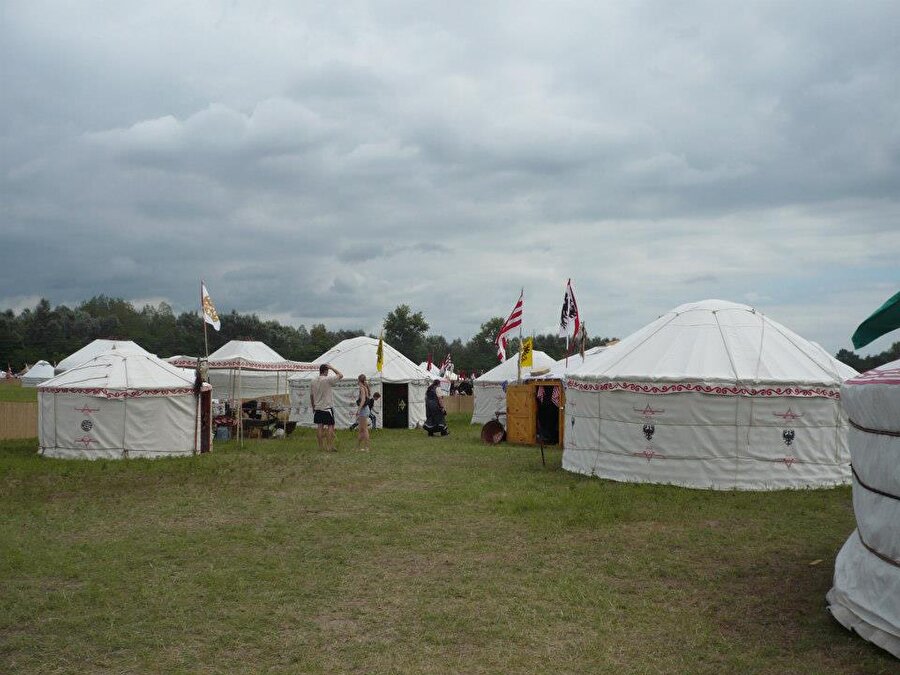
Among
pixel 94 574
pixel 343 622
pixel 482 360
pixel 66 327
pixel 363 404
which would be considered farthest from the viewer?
pixel 66 327

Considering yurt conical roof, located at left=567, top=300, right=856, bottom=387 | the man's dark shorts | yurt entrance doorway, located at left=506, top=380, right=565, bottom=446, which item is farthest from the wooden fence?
yurt conical roof, located at left=567, top=300, right=856, bottom=387

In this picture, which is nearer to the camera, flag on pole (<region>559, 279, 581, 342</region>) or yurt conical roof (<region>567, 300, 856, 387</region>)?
yurt conical roof (<region>567, 300, 856, 387</region>)

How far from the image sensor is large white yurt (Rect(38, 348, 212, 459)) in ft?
41.5

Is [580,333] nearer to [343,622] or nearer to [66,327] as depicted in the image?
[343,622]

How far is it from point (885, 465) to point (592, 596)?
6.35ft

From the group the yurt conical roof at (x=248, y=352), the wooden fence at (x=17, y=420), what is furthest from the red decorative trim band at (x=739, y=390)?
the yurt conical roof at (x=248, y=352)

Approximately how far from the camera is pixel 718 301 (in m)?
11.5

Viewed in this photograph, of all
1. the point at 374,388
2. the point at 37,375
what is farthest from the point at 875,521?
the point at 37,375

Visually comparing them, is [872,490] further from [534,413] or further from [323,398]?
[534,413]

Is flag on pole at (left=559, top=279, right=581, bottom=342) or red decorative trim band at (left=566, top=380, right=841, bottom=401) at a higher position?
flag on pole at (left=559, top=279, right=581, bottom=342)

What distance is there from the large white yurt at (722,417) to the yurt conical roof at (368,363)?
1068 cm

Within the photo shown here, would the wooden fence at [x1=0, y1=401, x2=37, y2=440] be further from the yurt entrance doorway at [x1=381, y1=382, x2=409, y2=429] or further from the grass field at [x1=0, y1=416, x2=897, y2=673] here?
the yurt entrance doorway at [x1=381, y1=382, x2=409, y2=429]

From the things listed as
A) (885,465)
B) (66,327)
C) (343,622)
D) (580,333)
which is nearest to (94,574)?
(343,622)

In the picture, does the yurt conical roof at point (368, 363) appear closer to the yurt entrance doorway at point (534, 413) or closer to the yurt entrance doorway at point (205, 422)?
the yurt entrance doorway at point (534, 413)
